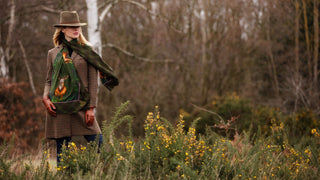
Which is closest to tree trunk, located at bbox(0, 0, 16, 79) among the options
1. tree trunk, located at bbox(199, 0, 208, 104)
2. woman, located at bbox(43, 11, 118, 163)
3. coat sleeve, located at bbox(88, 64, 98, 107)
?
woman, located at bbox(43, 11, 118, 163)

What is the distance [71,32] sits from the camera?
3719mm

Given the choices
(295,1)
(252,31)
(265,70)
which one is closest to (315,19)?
(295,1)

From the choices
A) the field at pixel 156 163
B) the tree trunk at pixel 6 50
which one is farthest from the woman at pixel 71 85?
the tree trunk at pixel 6 50

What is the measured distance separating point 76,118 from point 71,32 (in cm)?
89

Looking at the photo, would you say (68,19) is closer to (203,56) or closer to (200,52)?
(203,56)

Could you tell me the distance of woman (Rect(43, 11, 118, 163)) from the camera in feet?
12.0

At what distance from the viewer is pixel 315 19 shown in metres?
11.9

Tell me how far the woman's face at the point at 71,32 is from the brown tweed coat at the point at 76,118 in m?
0.14

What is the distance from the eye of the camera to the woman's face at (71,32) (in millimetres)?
3717

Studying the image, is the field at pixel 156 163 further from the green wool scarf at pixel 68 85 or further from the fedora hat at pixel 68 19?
the fedora hat at pixel 68 19

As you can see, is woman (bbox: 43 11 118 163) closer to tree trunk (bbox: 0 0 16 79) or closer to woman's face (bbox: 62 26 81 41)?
woman's face (bbox: 62 26 81 41)

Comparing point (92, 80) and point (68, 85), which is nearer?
point (68, 85)

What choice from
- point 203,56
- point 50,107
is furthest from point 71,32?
point 203,56

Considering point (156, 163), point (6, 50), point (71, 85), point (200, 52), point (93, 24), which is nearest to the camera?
point (156, 163)
